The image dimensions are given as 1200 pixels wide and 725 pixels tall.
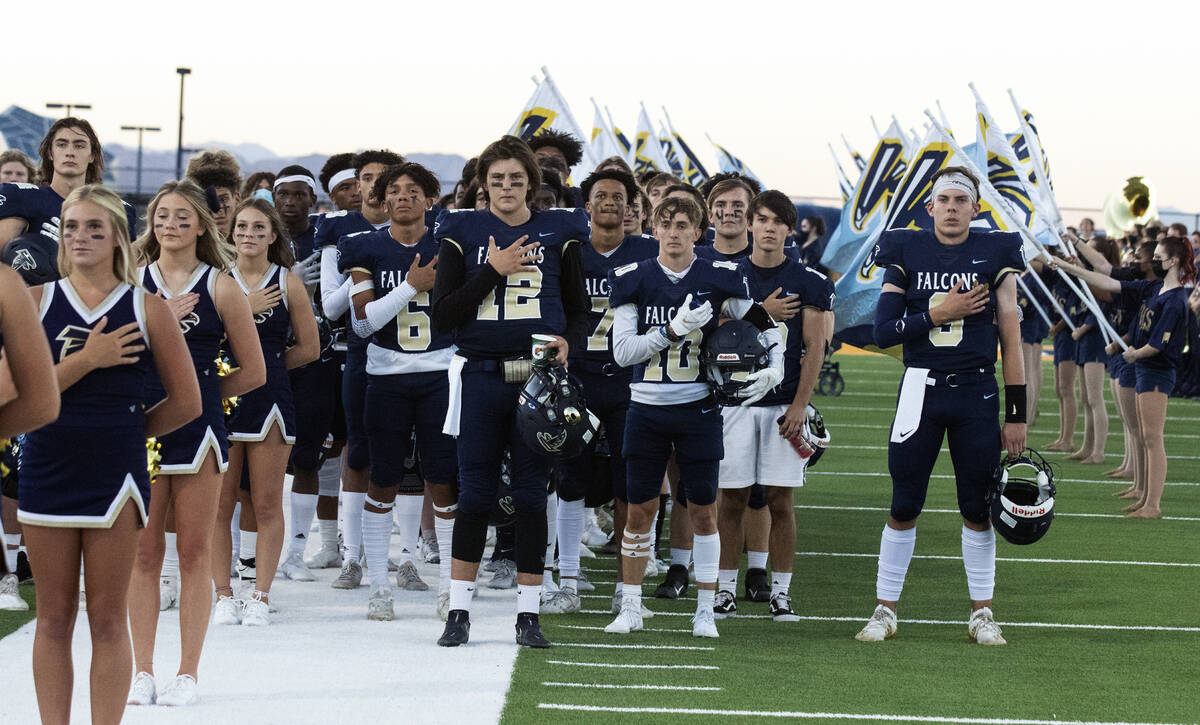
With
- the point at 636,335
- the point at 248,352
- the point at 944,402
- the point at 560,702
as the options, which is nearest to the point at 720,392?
the point at 636,335

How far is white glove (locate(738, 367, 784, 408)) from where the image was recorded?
21.0 feet

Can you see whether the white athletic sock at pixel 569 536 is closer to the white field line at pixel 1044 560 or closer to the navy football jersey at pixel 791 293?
the navy football jersey at pixel 791 293

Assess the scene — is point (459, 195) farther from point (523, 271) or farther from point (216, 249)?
point (216, 249)

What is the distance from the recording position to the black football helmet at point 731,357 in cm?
632

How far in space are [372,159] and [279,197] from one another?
550mm

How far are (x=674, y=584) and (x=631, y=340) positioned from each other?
1.89 metres

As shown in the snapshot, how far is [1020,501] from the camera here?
6.44m

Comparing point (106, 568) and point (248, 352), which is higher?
Result: point (248, 352)

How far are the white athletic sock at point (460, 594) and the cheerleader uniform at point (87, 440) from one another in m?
2.26

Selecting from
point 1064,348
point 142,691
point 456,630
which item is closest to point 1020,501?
point 456,630

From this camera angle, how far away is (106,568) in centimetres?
422

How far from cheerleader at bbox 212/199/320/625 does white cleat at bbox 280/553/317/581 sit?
1.16m

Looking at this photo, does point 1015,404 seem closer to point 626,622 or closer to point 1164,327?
point 626,622

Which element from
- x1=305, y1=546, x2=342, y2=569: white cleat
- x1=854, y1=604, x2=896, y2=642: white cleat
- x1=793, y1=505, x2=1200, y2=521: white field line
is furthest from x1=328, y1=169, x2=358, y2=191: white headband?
x1=793, y1=505, x2=1200, y2=521: white field line
